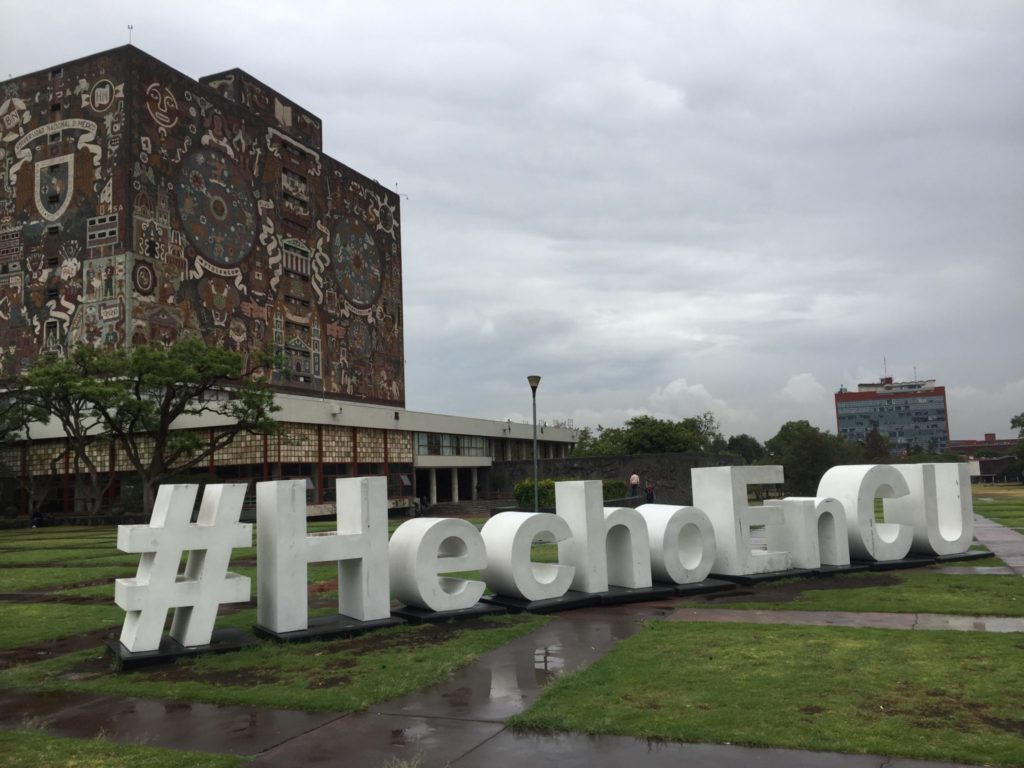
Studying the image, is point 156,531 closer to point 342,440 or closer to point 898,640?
point 898,640

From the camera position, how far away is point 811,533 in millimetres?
14414

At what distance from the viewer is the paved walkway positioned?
18.1 feet

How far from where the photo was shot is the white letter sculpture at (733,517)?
44.8ft

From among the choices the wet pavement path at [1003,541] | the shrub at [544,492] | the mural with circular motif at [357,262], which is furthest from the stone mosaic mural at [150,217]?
the wet pavement path at [1003,541]

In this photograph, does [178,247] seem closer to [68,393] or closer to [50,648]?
[68,393]

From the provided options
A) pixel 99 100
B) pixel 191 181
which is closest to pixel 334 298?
pixel 191 181

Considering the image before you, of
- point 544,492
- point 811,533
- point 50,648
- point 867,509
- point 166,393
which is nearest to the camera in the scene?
point 50,648

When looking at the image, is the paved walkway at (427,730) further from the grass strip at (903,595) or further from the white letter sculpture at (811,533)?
the white letter sculpture at (811,533)

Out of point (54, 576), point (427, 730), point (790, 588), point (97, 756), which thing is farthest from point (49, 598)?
point (790, 588)

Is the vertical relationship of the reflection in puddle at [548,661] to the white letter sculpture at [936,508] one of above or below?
below

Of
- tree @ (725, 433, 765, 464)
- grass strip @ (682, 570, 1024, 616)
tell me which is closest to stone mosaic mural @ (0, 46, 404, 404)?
grass strip @ (682, 570, 1024, 616)

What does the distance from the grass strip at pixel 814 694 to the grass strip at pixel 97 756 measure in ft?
7.66

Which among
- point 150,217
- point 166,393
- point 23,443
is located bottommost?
point 23,443

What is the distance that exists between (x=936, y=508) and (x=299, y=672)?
1306 centimetres
